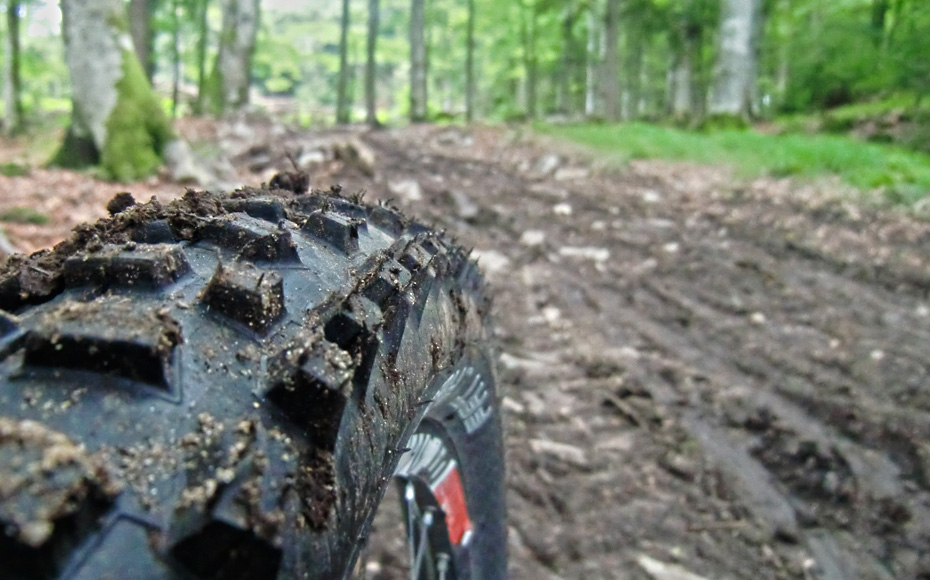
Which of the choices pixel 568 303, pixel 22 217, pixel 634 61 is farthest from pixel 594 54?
pixel 22 217

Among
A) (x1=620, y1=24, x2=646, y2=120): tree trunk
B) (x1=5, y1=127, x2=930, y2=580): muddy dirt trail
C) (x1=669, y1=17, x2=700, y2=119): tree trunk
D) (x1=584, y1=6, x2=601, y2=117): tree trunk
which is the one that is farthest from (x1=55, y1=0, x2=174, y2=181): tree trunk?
(x1=620, y1=24, x2=646, y2=120): tree trunk

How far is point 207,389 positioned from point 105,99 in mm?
7984

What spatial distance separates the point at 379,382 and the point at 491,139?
14100 millimetres

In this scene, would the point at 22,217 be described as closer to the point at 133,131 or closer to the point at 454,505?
the point at 133,131

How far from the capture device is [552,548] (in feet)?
11.9

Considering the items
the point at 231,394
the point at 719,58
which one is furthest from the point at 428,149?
the point at 231,394

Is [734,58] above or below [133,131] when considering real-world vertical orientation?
above

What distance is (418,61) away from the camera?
20.9 meters

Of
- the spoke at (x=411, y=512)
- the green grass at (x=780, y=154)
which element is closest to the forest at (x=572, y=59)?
the green grass at (x=780, y=154)

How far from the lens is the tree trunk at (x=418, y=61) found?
20516 mm

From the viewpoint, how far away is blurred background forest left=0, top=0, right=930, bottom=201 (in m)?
8.02

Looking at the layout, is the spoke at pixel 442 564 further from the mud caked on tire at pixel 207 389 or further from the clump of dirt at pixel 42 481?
the clump of dirt at pixel 42 481

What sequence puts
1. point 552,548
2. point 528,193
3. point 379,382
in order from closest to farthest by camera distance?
point 379,382, point 552,548, point 528,193

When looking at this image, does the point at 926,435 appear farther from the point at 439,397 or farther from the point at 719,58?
the point at 719,58
